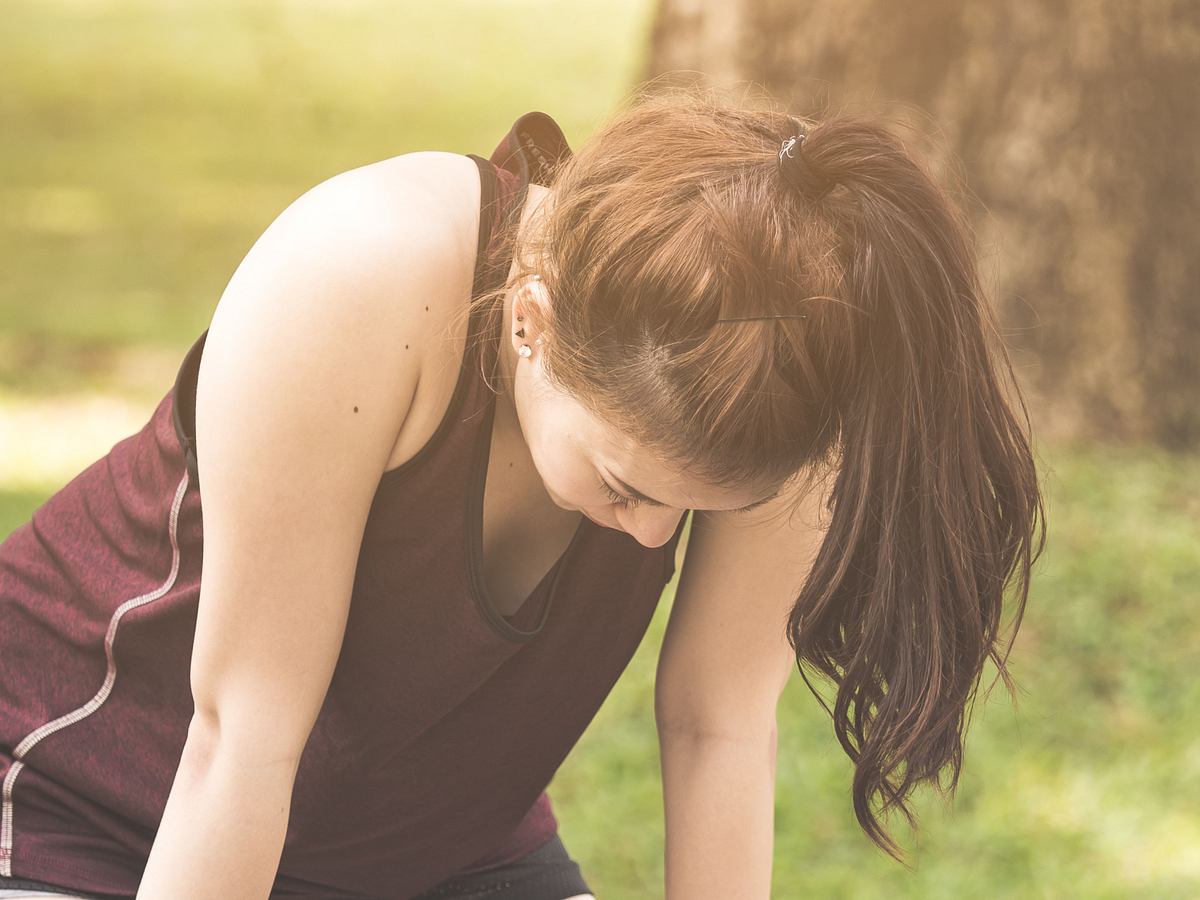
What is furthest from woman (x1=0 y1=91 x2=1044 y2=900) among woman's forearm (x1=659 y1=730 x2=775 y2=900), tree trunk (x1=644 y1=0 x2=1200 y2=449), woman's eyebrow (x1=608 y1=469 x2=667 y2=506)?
tree trunk (x1=644 y1=0 x2=1200 y2=449)

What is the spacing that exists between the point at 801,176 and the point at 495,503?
517 mm

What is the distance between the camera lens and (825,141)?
149 centimetres

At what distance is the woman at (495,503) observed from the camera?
1.50 m

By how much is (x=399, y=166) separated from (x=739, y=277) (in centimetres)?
41

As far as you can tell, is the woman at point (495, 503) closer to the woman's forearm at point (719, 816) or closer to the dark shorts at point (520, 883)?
the dark shorts at point (520, 883)

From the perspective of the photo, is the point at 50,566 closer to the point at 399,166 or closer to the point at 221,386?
the point at 221,386

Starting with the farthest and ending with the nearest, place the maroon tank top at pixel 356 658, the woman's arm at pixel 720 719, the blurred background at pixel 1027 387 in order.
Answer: the blurred background at pixel 1027 387
the woman's arm at pixel 720 719
the maroon tank top at pixel 356 658

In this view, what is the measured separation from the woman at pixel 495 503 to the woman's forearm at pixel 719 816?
191 mm

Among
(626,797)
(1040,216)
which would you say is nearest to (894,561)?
(626,797)

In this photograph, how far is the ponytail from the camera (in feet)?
4.89

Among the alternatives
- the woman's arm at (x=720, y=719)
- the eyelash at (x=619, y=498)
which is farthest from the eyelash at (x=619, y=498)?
the woman's arm at (x=720, y=719)

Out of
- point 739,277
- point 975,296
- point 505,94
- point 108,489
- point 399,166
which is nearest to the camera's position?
point 739,277

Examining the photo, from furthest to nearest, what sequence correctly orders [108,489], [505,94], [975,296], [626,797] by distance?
[505,94]
[626,797]
[108,489]
[975,296]

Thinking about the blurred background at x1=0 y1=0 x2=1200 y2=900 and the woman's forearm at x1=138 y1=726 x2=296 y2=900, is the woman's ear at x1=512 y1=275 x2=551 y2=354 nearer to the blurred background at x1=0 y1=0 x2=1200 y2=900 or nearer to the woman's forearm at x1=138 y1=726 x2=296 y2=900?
the blurred background at x1=0 y1=0 x2=1200 y2=900
